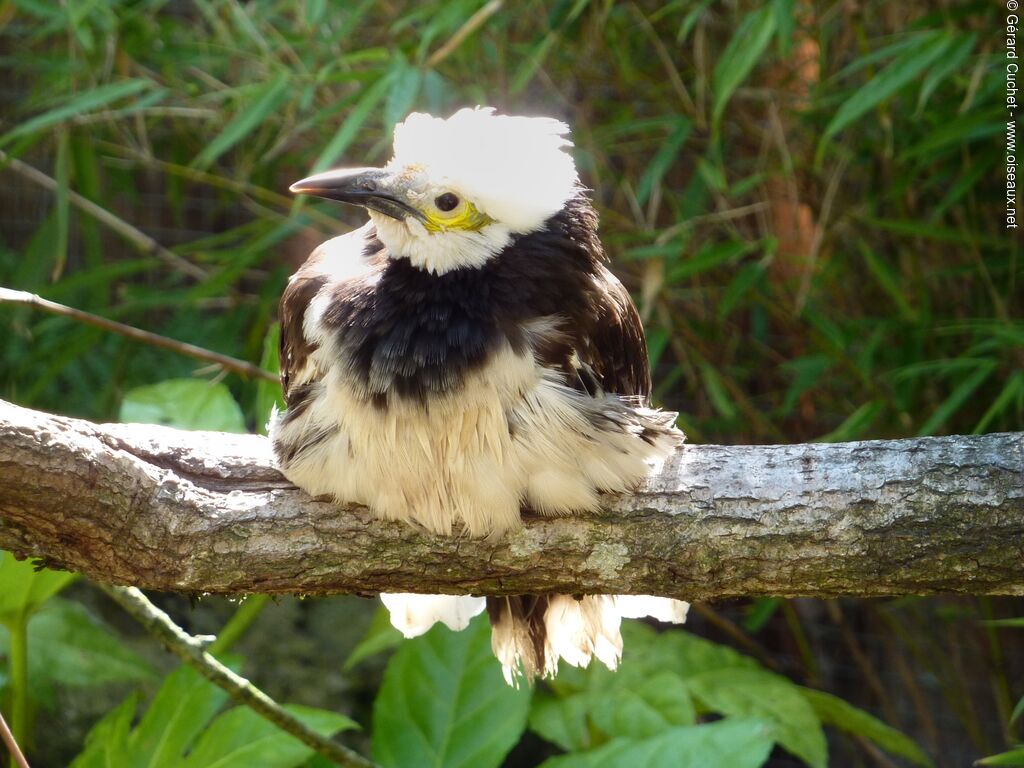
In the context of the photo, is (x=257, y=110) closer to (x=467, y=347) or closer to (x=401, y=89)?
(x=401, y=89)

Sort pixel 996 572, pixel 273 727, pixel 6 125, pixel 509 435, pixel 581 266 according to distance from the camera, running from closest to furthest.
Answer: pixel 996 572
pixel 509 435
pixel 581 266
pixel 273 727
pixel 6 125

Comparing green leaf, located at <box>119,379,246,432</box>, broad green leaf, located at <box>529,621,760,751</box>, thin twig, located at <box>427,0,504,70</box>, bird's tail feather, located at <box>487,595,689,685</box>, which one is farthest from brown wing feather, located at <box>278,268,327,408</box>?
broad green leaf, located at <box>529,621,760,751</box>

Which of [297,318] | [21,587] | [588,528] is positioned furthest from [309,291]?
[21,587]

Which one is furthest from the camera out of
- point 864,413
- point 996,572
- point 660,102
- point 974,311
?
point 660,102

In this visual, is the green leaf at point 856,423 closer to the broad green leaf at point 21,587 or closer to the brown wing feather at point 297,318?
the brown wing feather at point 297,318

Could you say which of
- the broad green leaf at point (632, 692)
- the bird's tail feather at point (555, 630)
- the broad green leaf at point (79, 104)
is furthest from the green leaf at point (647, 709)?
the broad green leaf at point (79, 104)

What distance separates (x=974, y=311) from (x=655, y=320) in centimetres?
88

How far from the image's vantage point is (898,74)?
242 cm

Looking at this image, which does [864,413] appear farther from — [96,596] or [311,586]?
[96,596]

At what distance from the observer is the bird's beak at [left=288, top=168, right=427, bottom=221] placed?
5.91ft

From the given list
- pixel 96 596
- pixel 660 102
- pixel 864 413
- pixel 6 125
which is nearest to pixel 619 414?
pixel 864 413

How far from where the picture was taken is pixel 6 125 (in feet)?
13.8

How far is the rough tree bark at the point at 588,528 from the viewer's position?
152 centimetres

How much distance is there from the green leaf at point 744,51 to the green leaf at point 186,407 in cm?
131
